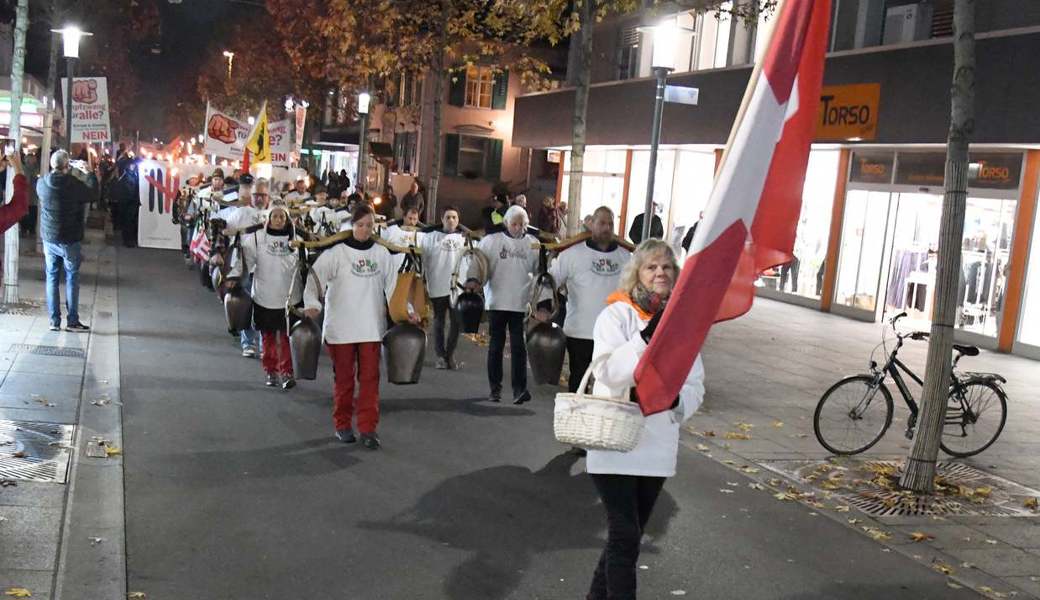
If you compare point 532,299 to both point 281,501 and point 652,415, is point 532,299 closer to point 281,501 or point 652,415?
point 281,501

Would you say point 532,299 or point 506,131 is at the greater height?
point 506,131

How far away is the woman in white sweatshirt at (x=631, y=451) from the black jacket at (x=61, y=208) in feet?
32.6

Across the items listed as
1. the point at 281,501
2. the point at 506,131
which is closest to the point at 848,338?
the point at 281,501

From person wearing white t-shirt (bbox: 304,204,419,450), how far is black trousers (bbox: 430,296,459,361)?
12.9 ft

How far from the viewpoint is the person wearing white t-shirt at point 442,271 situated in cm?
1280

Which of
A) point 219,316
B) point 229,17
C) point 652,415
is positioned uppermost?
point 229,17

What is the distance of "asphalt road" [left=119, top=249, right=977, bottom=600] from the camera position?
601 cm

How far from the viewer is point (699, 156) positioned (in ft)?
89.5

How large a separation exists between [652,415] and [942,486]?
4.83 metres

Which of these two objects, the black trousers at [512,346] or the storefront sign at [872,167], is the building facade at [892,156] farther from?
the black trousers at [512,346]

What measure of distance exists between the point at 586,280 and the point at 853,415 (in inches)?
102

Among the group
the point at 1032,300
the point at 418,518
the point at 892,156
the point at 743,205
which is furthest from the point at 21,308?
the point at 892,156

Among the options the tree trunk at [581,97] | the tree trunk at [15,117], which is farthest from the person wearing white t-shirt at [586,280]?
the tree trunk at [15,117]

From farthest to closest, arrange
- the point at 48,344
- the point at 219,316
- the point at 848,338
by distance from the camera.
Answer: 1. the point at 848,338
2. the point at 219,316
3. the point at 48,344
